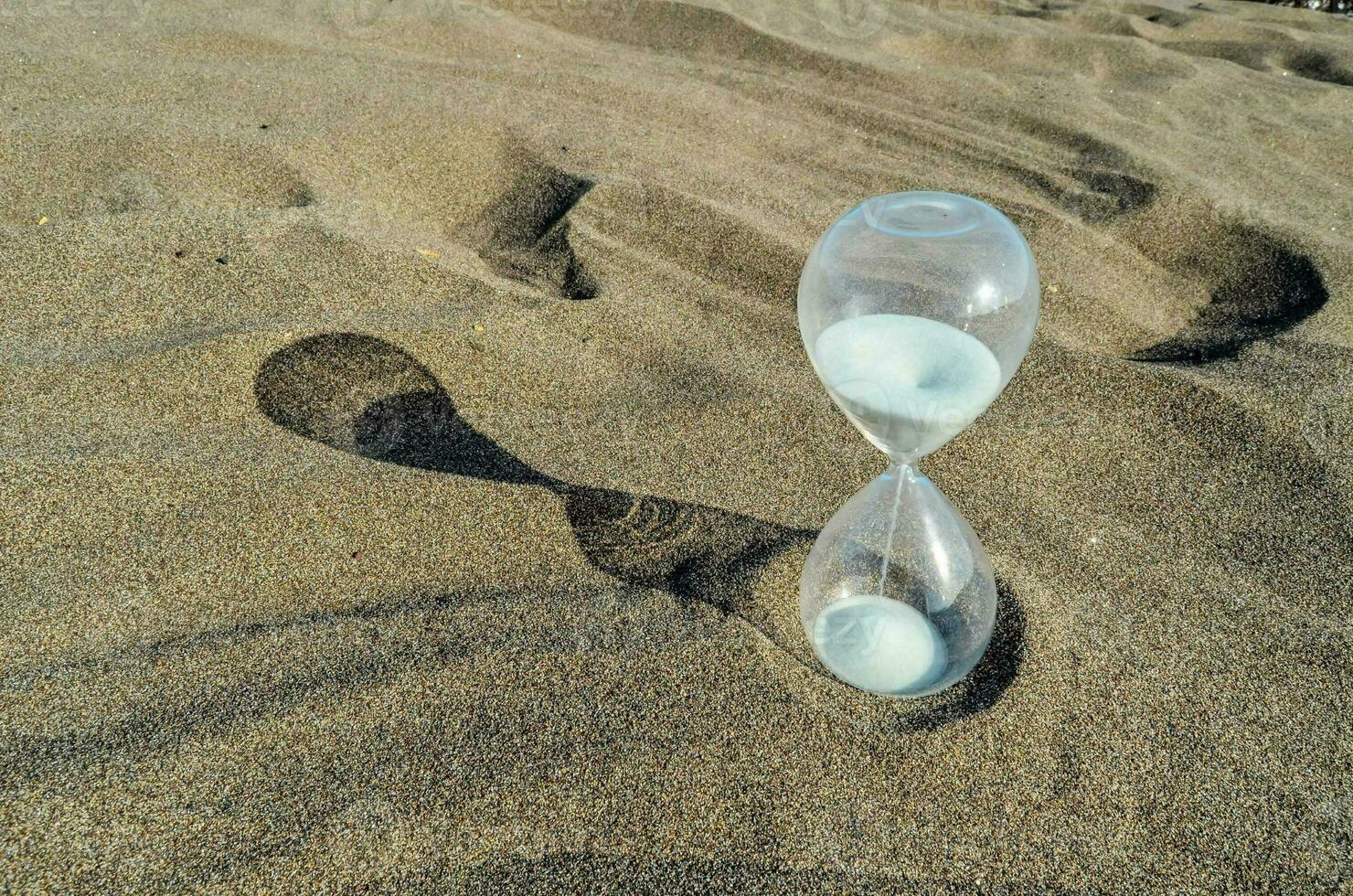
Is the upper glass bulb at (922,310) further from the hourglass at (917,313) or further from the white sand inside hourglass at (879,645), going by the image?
the white sand inside hourglass at (879,645)

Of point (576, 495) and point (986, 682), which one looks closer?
point (986, 682)

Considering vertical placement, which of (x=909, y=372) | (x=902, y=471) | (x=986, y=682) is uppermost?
(x=909, y=372)

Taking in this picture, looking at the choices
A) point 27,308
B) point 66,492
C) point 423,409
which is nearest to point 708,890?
point 423,409

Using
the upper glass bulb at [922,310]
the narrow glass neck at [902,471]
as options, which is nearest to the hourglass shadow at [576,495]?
the narrow glass neck at [902,471]

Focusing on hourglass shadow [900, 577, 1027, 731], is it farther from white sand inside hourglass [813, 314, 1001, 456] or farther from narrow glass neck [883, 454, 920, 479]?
white sand inside hourglass [813, 314, 1001, 456]

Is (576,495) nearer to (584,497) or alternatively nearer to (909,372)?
(584,497)

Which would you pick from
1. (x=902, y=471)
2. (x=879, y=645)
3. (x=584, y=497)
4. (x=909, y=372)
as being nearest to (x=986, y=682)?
(x=879, y=645)
